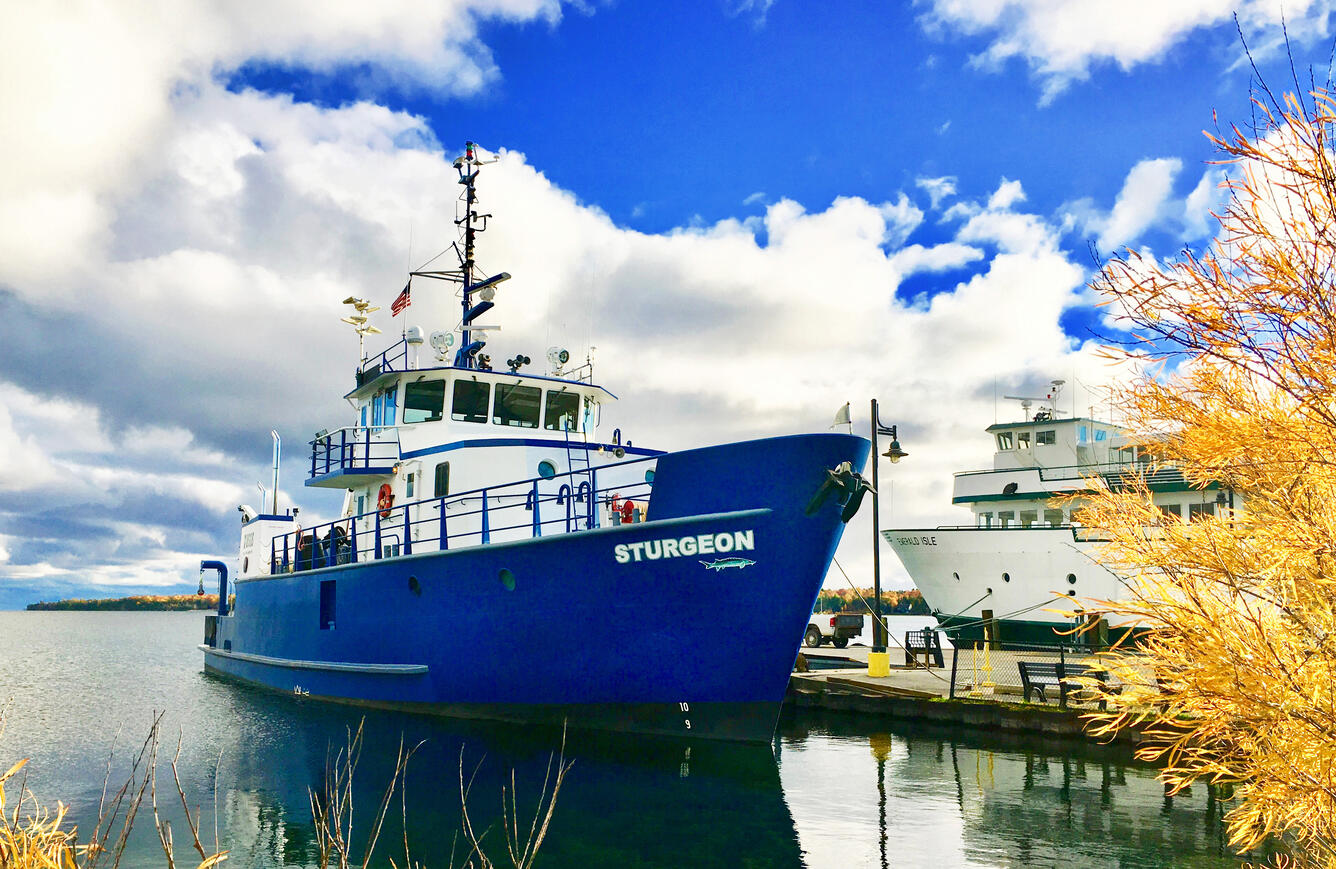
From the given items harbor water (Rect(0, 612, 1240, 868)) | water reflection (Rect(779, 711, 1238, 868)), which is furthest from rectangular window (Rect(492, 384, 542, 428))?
water reflection (Rect(779, 711, 1238, 868))

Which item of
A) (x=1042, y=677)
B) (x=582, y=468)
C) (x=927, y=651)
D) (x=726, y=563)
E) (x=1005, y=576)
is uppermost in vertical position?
(x=582, y=468)

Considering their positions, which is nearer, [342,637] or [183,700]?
[342,637]

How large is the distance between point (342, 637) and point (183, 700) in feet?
29.8

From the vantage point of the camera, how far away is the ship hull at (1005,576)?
973 inches

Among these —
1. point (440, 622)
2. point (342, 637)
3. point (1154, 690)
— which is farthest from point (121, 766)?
point (1154, 690)

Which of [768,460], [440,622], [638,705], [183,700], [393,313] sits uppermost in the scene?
[393,313]

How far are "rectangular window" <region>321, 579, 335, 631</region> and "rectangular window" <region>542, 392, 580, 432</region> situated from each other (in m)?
Result: 5.13

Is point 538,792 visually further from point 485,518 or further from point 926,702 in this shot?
point 926,702

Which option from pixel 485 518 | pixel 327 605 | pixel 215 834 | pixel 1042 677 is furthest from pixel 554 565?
pixel 1042 677

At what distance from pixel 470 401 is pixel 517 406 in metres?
0.92

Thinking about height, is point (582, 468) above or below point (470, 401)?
below

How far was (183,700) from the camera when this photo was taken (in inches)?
873

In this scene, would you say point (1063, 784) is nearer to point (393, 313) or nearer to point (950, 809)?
point (950, 809)

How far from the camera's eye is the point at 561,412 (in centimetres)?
1781
